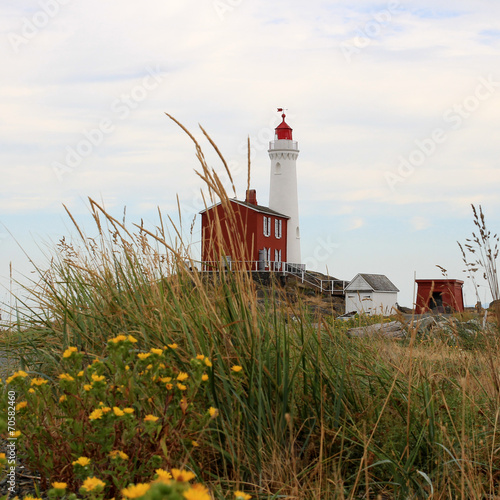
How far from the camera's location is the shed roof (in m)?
25.2

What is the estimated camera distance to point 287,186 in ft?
104

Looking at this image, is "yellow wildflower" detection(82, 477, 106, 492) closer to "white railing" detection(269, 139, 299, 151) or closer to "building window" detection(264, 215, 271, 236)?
"building window" detection(264, 215, 271, 236)

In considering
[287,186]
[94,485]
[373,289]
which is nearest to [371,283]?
[373,289]

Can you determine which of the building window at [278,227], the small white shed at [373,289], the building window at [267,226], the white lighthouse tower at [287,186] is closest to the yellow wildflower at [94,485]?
the small white shed at [373,289]

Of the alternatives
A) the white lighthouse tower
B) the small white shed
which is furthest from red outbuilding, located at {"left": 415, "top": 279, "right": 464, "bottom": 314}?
the white lighthouse tower

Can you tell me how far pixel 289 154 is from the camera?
31.7m

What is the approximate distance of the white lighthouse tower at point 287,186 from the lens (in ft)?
104

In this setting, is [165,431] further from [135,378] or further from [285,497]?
[285,497]

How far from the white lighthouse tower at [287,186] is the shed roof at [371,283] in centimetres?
643

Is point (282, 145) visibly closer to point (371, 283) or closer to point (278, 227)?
point (278, 227)

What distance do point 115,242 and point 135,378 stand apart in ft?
5.77

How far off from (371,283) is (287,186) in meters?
8.89

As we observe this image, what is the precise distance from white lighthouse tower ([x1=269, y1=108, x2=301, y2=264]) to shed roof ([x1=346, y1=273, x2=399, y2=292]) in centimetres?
643

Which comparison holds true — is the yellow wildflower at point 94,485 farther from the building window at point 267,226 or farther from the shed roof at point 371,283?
the building window at point 267,226
